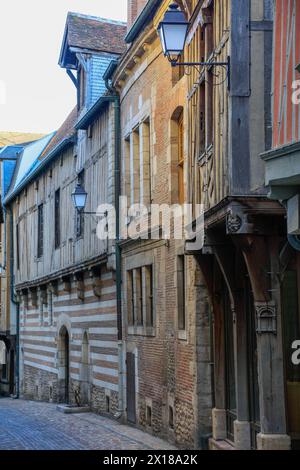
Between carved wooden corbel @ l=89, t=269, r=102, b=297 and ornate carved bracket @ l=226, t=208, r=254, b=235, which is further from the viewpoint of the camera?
carved wooden corbel @ l=89, t=269, r=102, b=297

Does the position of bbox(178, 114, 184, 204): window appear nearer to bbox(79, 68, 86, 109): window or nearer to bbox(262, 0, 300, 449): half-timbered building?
bbox(262, 0, 300, 449): half-timbered building

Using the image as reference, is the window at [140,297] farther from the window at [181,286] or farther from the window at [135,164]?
the window at [181,286]

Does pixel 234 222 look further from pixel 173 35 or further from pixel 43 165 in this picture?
pixel 43 165

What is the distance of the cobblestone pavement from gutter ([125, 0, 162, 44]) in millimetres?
7473

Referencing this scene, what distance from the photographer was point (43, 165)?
1037 inches

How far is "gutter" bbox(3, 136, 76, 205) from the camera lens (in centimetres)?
2323

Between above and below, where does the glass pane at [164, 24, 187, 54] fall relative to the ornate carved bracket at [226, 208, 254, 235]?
above

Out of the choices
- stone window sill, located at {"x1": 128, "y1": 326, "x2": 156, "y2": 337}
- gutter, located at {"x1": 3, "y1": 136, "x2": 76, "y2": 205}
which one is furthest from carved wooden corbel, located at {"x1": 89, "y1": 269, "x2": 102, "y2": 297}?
gutter, located at {"x1": 3, "y1": 136, "x2": 76, "y2": 205}

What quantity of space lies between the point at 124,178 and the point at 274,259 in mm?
8436

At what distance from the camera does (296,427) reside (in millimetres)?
9852

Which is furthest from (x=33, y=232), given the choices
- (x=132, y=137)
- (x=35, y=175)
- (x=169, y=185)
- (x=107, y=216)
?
(x=169, y=185)

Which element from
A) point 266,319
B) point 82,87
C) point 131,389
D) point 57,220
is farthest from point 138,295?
point 57,220

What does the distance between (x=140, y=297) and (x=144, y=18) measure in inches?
211
